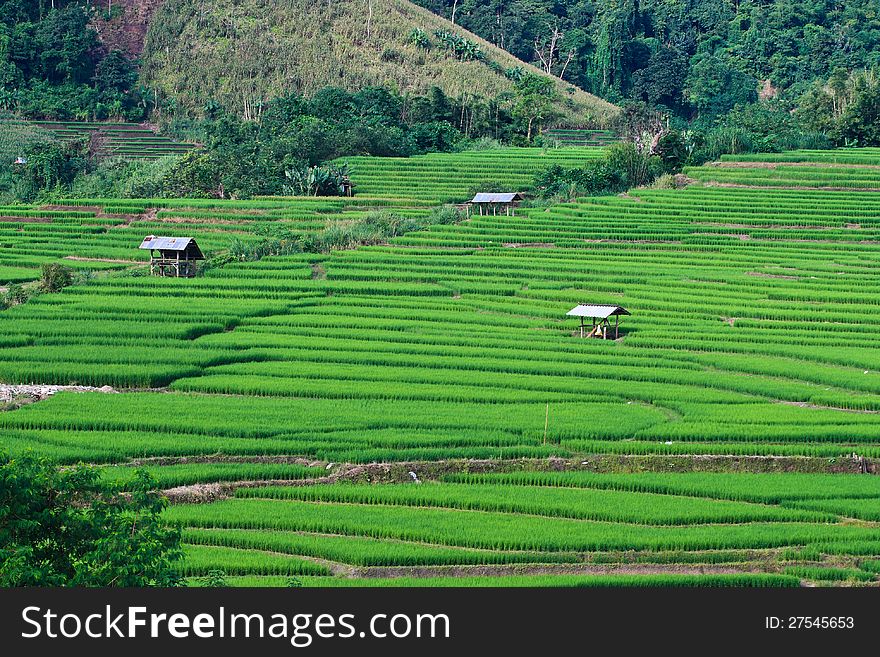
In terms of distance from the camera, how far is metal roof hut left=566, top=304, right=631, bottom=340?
37156mm

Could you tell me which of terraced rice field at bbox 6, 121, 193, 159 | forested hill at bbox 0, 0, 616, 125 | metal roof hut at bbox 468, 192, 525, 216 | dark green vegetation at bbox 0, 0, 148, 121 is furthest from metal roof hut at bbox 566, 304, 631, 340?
dark green vegetation at bbox 0, 0, 148, 121

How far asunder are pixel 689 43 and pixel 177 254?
70880 millimetres

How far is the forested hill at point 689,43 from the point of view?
328 feet

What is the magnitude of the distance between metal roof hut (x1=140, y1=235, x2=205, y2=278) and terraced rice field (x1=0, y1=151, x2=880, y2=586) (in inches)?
67.6

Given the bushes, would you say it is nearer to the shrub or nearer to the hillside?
the hillside

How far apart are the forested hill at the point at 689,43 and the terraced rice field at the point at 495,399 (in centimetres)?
4771

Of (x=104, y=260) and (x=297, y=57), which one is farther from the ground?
(x=297, y=57)

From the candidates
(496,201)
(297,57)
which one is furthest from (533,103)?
(496,201)

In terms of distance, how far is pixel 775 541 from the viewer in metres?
21.3

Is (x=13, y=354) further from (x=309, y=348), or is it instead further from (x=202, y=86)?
(x=202, y=86)

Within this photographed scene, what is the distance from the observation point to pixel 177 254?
4678 cm

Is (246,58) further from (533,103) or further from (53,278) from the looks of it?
(53,278)

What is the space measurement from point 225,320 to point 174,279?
21.4 ft

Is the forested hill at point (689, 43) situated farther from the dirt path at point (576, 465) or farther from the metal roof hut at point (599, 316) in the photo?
the dirt path at point (576, 465)
